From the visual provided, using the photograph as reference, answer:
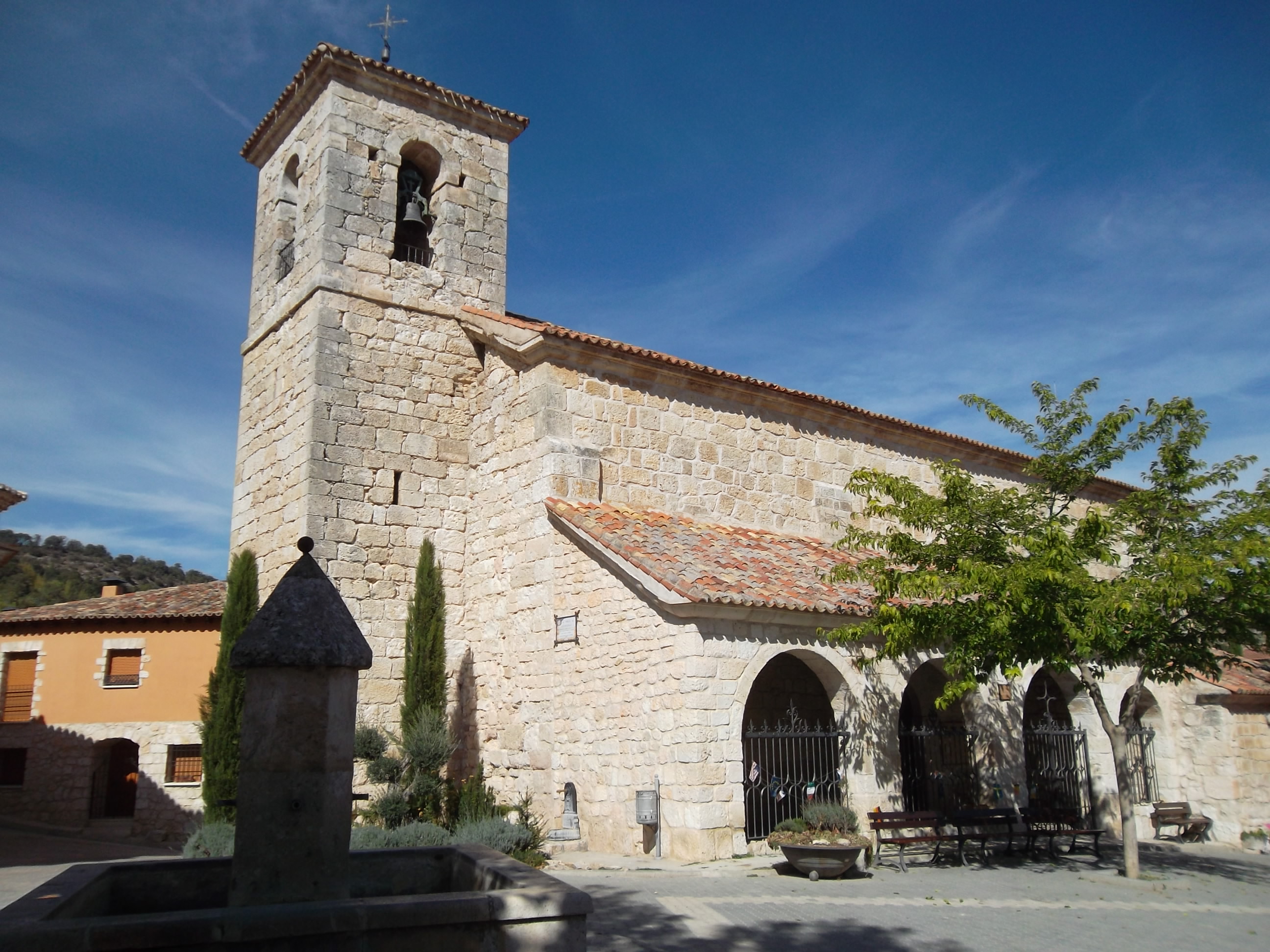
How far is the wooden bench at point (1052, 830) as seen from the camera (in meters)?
11.6

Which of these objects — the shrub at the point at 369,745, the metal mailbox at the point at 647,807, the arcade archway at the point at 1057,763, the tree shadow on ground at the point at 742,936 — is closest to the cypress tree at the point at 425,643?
the shrub at the point at 369,745

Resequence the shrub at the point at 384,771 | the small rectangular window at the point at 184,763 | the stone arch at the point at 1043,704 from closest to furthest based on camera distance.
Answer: the shrub at the point at 384,771
the stone arch at the point at 1043,704
the small rectangular window at the point at 184,763

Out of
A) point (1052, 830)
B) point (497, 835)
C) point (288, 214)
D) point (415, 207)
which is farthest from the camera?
point (288, 214)

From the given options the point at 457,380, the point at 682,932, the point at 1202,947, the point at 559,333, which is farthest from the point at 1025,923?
the point at 457,380

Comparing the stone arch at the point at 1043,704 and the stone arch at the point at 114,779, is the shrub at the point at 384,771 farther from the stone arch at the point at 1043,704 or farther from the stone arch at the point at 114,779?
the stone arch at the point at 1043,704

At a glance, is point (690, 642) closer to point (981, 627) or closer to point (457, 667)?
point (981, 627)

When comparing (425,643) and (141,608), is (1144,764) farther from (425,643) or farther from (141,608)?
(141,608)

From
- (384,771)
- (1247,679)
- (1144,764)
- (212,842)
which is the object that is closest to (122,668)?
(212,842)

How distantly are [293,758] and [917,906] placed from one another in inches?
225

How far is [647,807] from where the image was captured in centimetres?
992

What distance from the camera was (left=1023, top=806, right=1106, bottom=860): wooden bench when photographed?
1156cm

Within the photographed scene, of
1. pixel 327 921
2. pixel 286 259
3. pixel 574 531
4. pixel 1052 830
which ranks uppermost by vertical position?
pixel 286 259

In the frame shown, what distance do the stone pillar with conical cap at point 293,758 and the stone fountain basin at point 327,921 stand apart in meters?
0.27

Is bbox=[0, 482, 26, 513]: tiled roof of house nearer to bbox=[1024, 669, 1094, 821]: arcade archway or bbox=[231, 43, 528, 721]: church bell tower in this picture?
bbox=[231, 43, 528, 721]: church bell tower
